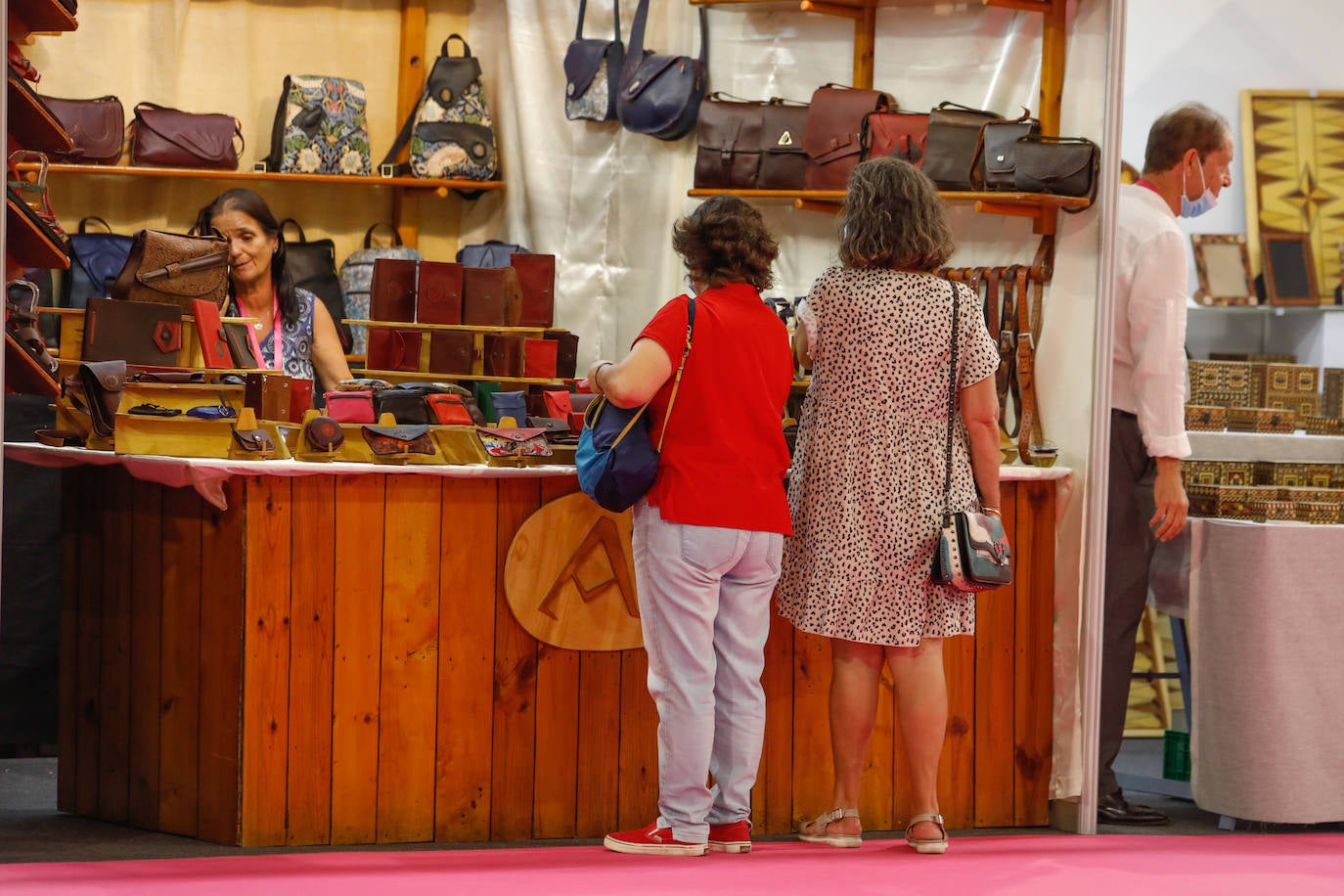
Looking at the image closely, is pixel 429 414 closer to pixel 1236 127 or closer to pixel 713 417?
pixel 713 417

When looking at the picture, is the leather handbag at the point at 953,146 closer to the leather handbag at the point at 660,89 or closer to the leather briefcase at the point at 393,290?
the leather handbag at the point at 660,89

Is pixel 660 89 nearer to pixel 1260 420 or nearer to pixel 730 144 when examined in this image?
pixel 730 144

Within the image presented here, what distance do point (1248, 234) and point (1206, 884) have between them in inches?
144

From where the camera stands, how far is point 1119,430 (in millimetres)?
4430

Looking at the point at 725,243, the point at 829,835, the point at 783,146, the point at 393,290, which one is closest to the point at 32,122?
Answer: the point at 393,290

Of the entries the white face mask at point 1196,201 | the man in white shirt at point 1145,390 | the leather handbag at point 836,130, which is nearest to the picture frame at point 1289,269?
the white face mask at point 1196,201

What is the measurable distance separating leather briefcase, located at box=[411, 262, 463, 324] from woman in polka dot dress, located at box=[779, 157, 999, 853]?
140cm

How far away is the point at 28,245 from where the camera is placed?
3812mm

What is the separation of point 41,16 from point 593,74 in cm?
241

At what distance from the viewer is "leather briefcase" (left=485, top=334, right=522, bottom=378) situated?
4.70 meters

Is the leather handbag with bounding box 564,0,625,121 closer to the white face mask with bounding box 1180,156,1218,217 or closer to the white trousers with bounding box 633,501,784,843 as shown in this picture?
the white face mask with bounding box 1180,156,1218,217

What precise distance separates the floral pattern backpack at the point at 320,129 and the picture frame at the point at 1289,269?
12.4 feet

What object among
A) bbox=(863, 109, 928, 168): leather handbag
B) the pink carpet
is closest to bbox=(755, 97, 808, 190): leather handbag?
bbox=(863, 109, 928, 168): leather handbag

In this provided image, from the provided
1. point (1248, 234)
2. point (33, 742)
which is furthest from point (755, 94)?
point (33, 742)
